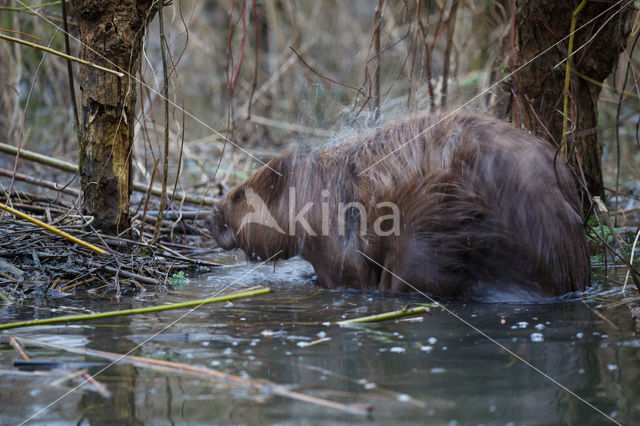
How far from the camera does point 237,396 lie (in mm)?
1687

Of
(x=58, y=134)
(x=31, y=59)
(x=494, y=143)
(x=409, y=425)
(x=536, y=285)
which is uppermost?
(x=31, y=59)

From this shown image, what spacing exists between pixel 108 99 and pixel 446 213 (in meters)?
1.46

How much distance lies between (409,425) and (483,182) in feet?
4.67

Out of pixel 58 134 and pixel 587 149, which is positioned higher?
pixel 58 134

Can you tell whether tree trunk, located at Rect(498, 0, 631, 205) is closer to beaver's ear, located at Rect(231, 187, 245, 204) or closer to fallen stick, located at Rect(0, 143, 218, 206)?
beaver's ear, located at Rect(231, 187, 245, 204)

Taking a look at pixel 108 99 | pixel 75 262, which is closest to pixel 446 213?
pixel 108 99

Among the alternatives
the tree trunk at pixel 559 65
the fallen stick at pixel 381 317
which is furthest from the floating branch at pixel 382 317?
the tree trunk at pixel 559 65

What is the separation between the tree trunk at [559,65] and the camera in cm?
329

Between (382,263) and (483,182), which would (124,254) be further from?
(483,182)

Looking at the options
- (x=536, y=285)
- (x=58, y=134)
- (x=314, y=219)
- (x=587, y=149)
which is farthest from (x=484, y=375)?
(x=58, y=134)

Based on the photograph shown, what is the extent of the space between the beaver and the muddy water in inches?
6.7

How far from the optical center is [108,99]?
295 centimetres

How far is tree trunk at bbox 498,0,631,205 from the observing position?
3.29 m

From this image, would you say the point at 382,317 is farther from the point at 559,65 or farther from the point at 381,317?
the point at 559,65
